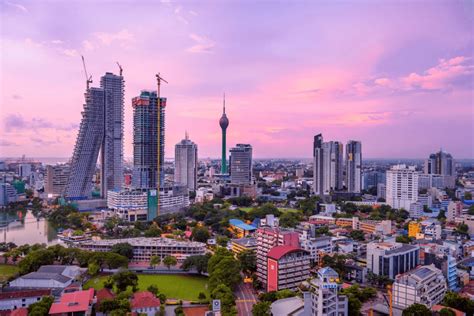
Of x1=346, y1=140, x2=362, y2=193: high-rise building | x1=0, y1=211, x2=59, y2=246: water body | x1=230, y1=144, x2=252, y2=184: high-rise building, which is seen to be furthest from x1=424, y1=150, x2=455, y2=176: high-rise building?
x1=0, y1=211, x2=59, y2=246: water body

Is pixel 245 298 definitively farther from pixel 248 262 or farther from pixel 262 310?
pixel 262 310

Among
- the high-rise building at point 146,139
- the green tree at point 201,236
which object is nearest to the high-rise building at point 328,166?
the high-rise building at point 146,139

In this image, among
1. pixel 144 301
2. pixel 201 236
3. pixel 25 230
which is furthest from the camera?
pixel 25 230

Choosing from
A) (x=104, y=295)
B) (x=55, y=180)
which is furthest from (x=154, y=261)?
(x=55, y=180)

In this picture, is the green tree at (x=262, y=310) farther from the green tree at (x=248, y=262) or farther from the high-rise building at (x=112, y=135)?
the high-rise building at (x=112, y=135)

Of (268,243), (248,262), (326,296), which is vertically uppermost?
(268,243)

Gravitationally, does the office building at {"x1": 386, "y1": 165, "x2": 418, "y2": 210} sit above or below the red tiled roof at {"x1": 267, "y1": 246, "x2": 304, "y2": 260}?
above

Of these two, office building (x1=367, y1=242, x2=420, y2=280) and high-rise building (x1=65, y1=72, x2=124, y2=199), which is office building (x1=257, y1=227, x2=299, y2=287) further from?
high-rise building (x1=65, y1=72, x2=124, y2=199)
